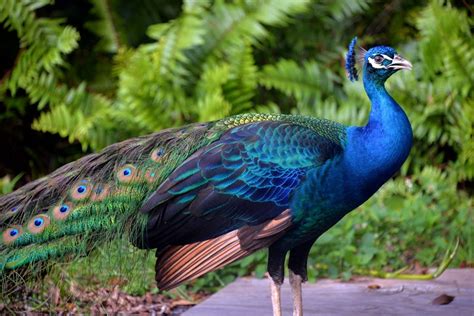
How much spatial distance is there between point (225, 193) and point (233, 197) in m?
0.04

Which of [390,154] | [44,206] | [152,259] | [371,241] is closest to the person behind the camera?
[390,154]

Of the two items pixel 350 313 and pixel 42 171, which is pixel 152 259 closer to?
pixel 350 313

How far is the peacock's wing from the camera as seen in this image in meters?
3.51

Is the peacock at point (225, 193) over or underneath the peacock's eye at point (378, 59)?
underneath

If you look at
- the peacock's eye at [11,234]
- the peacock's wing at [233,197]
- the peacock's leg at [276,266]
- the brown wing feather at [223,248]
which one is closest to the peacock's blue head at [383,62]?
the peacock's wing at [233,197]

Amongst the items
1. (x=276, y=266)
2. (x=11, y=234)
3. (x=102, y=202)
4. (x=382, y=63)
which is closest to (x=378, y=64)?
(x=382, y=63)

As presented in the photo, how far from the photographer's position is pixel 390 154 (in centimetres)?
355

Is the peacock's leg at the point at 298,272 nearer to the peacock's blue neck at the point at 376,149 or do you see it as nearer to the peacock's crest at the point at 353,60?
the peacock's blue neck at the point at 376,149

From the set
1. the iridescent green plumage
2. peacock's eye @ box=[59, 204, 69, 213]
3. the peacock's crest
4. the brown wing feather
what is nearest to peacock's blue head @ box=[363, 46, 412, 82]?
the peacock's crest

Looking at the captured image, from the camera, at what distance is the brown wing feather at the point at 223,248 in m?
3.50

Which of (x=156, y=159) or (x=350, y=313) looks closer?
(x=156, y=159)

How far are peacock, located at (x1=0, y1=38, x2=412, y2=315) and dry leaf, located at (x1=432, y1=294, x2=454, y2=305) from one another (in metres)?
0.86

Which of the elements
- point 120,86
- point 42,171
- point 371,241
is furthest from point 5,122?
point 371,241

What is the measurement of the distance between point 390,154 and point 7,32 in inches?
201
